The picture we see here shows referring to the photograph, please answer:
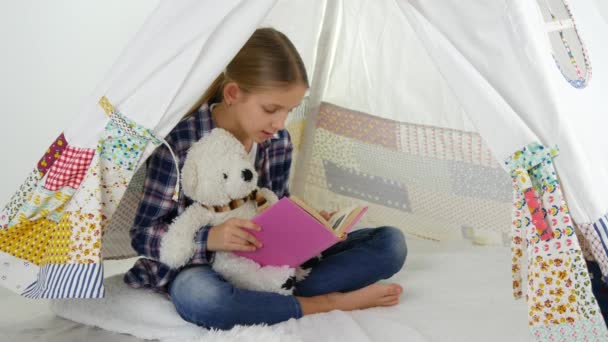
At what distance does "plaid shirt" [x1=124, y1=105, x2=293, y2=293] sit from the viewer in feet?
4.96

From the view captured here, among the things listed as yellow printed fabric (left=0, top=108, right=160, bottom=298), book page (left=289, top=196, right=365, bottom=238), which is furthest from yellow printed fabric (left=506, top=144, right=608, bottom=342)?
yellow printed fabric (left=0, top=108, right=160, bottom=298)

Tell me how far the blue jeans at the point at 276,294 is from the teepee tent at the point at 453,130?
0.19m

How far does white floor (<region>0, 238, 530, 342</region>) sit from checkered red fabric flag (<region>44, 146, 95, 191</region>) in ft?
1.00

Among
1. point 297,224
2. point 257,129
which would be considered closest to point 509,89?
point 297,224

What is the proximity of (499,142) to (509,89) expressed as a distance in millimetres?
80

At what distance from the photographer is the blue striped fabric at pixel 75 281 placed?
4.37 feet

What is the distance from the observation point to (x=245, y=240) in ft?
4.74

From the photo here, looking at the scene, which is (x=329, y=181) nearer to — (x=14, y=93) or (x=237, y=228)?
(x=237, y=228)

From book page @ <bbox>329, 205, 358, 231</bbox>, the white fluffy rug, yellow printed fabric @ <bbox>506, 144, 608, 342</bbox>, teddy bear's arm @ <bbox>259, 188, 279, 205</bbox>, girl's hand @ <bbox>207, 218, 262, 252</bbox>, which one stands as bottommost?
the white fluffy rug

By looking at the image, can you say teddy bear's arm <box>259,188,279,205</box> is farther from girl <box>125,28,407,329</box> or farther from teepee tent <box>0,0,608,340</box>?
teepee tent <box>0,0,608,340</box>

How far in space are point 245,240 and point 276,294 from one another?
0.13m

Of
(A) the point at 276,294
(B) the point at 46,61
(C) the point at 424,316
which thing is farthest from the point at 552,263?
(B) the point at 46,61

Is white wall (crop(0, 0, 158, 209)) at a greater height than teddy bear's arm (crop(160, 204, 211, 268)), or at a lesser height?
greater

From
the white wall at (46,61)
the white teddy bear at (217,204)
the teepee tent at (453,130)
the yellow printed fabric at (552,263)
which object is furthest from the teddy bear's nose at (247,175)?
the white wall at (46,61)
